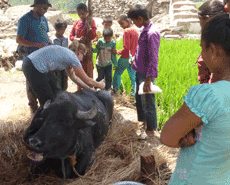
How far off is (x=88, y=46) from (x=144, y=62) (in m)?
1.19

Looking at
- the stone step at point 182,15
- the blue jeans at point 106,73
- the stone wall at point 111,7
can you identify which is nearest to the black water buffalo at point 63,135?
the blue jeans at point 106,73

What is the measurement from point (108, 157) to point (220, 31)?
202cm

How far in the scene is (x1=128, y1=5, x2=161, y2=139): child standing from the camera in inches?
113

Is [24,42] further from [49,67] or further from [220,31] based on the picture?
[220,31]

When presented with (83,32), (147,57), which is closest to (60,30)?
(83,32)

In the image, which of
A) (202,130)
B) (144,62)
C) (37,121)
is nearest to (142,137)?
(144,62)

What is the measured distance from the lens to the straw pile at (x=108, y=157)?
2.25 metres

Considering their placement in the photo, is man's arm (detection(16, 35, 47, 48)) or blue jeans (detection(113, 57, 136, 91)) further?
blue jeans (detection(113, 57, 136, 91))

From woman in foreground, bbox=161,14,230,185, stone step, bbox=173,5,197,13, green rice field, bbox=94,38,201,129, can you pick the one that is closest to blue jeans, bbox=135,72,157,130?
green rice field, bbox=94,38,201,129

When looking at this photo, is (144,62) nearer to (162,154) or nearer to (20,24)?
(162,154)

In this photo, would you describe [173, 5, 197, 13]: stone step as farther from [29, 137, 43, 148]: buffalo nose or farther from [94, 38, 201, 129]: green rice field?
[29, 137, 43, 148]: buffalo nose

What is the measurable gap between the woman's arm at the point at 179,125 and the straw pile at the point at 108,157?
4.11 ft

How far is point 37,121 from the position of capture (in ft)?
6.41

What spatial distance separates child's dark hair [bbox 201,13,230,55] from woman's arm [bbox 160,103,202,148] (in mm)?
291
